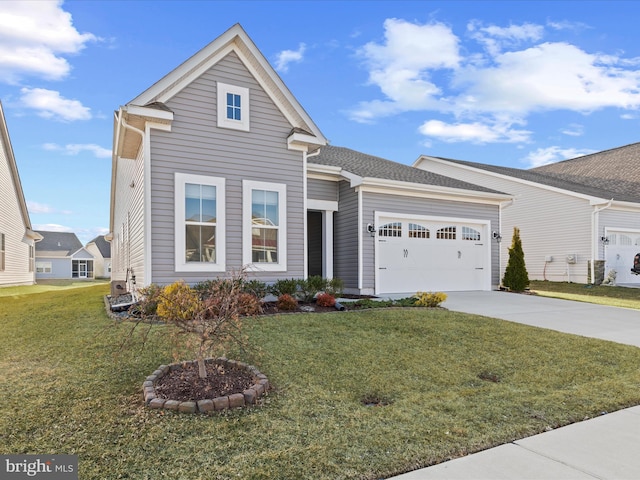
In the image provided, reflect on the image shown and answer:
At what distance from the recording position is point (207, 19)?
10586 mm

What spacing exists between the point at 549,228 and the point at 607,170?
935cm

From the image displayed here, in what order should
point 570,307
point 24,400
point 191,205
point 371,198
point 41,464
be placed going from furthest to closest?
point 371,198 → point 570,307 → point 191,205 → point 24,400 → point 41,464

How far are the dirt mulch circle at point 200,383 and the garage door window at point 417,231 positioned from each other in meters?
9.61

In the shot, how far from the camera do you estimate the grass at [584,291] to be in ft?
44.8

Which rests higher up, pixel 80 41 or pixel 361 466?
pixel 80 41

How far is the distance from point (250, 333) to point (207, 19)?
8679 mm

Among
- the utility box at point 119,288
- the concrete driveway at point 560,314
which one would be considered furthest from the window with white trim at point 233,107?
the concrete driveway at point 560,314

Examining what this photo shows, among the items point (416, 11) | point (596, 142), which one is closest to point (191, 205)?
point (416, 11)

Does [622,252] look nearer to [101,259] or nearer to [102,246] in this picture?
[101,259]

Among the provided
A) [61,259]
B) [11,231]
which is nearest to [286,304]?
[11,231]

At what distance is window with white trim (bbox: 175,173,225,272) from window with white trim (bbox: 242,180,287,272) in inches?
22.6

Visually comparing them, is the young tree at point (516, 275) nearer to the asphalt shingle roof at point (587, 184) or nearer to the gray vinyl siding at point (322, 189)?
the asphalt shingle roof at point (587, 184)

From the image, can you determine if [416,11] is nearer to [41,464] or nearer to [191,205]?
[191,205]

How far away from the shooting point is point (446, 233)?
1368cm
